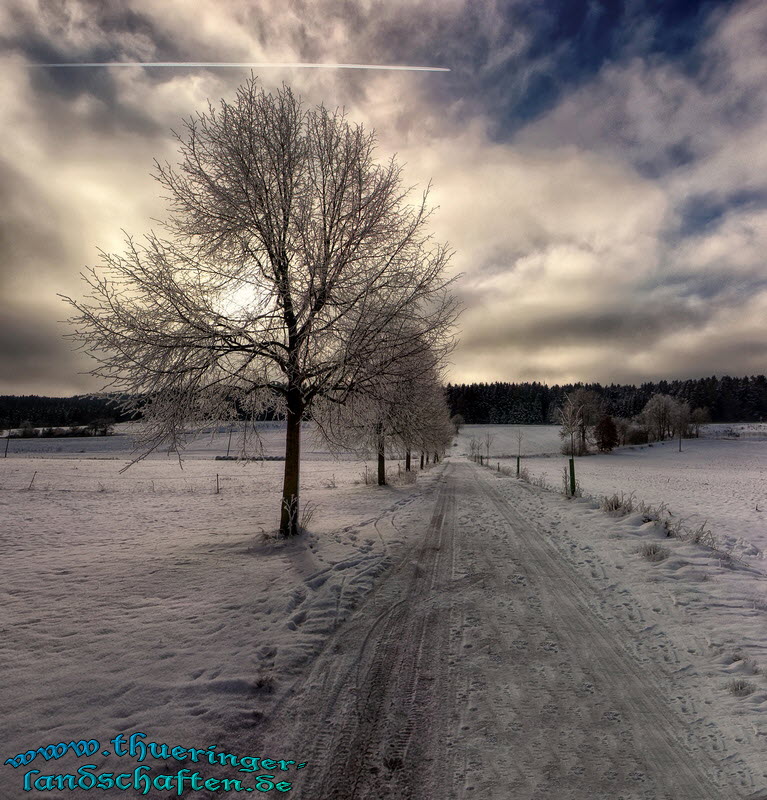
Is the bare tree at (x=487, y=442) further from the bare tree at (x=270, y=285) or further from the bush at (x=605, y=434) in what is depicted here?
the bare tree at (x=270, y=285)

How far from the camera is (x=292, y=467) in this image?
8.62 metres

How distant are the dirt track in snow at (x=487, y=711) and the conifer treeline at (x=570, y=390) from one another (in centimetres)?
12423

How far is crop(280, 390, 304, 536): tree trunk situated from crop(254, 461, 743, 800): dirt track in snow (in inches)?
136

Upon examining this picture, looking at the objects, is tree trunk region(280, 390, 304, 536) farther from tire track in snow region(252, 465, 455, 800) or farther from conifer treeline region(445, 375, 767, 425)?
conifer treeline region(445, 375, 767, 425)

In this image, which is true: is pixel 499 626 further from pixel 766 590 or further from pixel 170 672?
pixel 766 590

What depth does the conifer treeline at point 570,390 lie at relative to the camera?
132m

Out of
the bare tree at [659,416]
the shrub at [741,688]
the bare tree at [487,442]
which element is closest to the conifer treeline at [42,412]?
the bare tree at [487,442]

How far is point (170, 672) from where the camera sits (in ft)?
12.2

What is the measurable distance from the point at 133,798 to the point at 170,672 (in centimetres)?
140

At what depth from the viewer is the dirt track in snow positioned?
2541 mm

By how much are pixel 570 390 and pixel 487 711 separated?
464 ft

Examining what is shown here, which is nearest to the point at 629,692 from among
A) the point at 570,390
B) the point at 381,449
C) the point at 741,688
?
the point at 741,688

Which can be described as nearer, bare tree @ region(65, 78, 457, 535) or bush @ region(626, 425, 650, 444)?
bare tree @ region(65, 78, 457, 535)

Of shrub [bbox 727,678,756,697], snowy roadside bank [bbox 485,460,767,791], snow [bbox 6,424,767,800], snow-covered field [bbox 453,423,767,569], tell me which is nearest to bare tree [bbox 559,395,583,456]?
snow-covered field [bbox 453,423,767,569]
